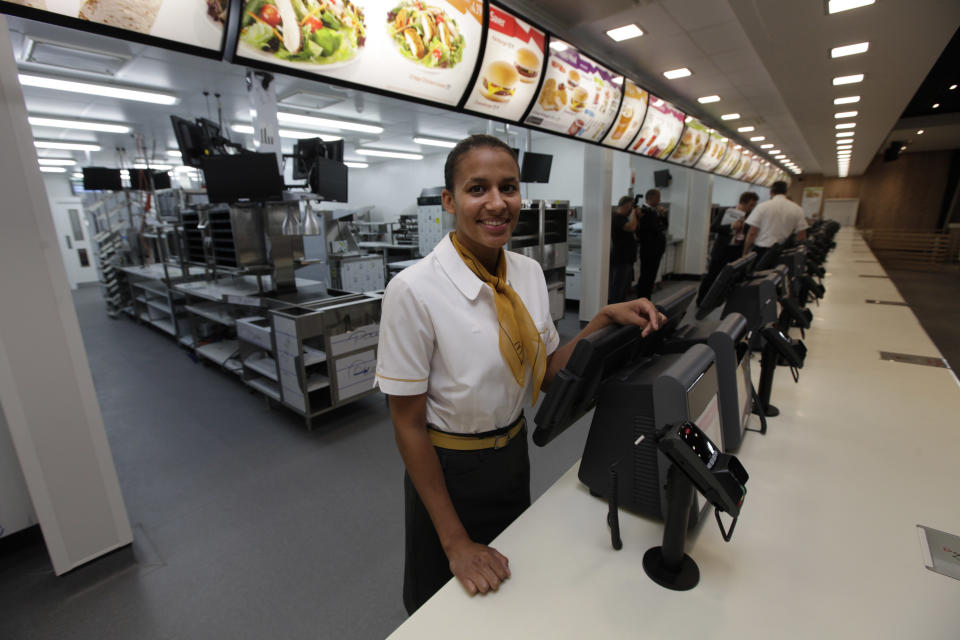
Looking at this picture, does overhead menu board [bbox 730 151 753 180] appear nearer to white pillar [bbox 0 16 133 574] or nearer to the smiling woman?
the smiling woman

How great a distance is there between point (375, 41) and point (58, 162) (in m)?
14.2

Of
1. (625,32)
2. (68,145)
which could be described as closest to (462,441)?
(625,32)

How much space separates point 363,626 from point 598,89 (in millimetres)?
4135

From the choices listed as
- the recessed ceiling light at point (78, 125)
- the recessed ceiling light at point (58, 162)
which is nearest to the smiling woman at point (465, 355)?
the recessed ceiling light at point (78, 125)

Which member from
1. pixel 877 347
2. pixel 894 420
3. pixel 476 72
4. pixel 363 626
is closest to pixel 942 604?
pixel 894 420

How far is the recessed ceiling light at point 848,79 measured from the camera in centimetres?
479

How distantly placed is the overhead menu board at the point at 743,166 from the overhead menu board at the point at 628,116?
5.25 m

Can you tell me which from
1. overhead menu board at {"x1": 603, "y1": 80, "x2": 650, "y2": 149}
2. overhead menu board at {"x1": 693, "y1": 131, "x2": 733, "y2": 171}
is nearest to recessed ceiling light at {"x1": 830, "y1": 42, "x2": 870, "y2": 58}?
overhead menu board at {"x1": 603, "y1": 80, "x2": 650, "y2": 149}

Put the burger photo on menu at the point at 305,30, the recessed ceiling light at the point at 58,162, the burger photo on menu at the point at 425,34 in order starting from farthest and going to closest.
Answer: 1. the recessed ceiling light at the point at 58,162
2. the burger photo on menu at the point at 425,34
3. the burger photo on menu at the point at 305,30

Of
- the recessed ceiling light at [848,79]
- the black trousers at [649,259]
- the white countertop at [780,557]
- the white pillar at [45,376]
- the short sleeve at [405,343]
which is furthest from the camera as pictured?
the black trousers at [649,259]

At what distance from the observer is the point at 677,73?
4.79 metres

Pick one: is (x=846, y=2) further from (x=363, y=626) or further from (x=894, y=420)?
(x=363, y=626)

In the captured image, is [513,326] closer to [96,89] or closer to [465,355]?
[465,355]

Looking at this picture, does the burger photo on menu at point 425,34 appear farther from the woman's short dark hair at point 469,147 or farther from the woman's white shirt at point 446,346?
the woman's white shirt at point 446,346
